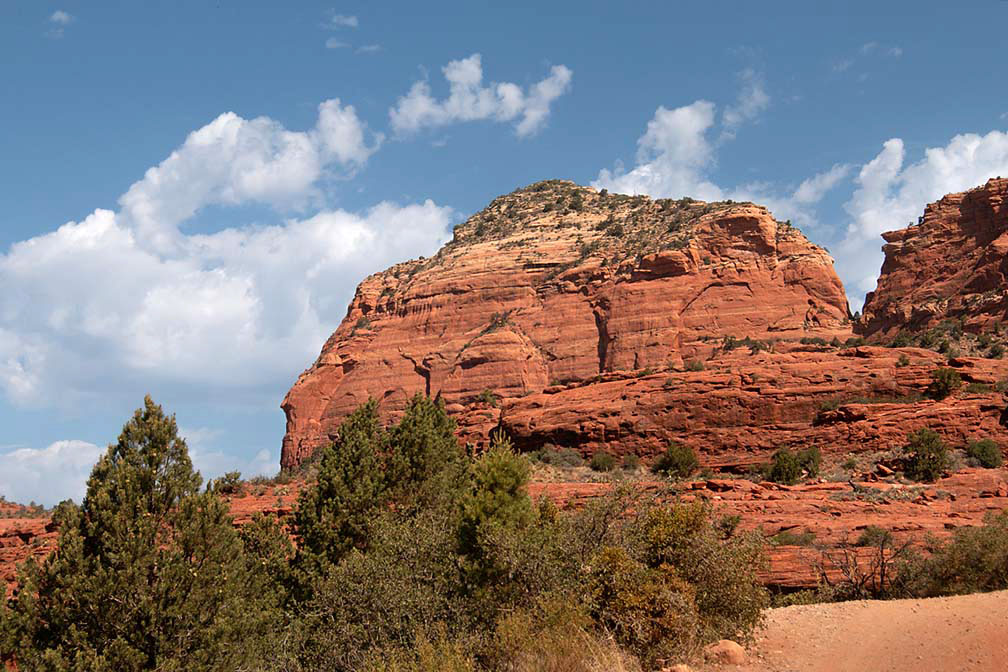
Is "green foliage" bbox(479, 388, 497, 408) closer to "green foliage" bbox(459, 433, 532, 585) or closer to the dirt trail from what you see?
"green foliage" bbox(459, 433, 532, 585)

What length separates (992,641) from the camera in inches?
380

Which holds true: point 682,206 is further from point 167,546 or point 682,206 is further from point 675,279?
point 167,546

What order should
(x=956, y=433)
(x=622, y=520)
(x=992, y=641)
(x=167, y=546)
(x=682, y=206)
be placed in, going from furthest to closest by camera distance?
(x=682, y=206) < (x=956, y=433) < (x=167, y=546) < (x=622, y=520) < (x=992, y=641)

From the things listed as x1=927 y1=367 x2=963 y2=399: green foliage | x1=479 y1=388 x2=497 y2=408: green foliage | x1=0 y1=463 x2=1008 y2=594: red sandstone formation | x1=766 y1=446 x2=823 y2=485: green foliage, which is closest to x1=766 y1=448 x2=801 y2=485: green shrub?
x1=766 y1=446 x2=823 y2=485: green foliage

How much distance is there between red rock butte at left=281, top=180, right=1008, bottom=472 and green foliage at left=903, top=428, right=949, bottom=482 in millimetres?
1139

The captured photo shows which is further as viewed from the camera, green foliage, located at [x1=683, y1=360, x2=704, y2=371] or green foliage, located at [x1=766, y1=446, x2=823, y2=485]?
green foliage, located at [x1=683, y1=360, x2=704, y2=371]

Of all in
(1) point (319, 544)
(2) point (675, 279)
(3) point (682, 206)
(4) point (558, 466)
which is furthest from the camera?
(3) point (682, 206)

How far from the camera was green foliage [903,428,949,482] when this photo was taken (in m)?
28.9

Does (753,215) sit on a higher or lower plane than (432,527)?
higher

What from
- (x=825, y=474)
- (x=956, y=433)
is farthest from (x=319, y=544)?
(x=956, y=433)

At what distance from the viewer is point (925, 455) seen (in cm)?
2997

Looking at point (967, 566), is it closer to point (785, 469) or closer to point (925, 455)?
point (925, 455)

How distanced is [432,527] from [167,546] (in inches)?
200

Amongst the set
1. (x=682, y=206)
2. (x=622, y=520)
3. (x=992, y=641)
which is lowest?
(x=992, y=641)
